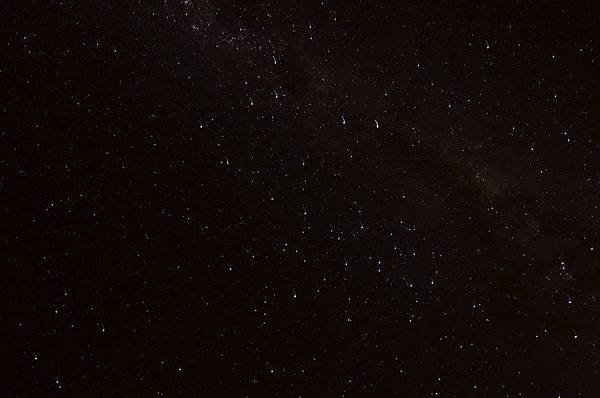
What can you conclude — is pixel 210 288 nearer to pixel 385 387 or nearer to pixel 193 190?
pixel 193 190

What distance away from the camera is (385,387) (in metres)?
1.50

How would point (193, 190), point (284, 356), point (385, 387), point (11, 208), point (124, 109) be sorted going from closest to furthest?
point (11, 208) → point (124, 109) → point (193, 190) → point (284, 356) → point (385, 387)

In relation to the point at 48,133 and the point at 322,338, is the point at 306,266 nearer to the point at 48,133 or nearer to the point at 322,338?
the point at 322,338

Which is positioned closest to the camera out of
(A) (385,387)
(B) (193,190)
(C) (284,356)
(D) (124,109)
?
(D) (124,109)

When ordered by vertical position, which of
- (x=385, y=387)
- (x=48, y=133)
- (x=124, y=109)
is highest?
(x=124, y=109)

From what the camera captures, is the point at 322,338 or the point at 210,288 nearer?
the point at 210,288

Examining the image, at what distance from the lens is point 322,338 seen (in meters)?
1.46

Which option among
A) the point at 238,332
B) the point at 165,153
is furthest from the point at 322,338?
the point at 165,153

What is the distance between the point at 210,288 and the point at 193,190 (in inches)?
9.4

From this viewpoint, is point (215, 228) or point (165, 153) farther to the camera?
point (215, 228)

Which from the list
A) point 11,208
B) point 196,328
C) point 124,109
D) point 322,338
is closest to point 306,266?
point 322,338

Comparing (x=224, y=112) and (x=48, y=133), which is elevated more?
(x=224, y=112)

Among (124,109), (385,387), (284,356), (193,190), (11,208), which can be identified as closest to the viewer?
(11,208)

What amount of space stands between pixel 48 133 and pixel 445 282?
44.5 inches
